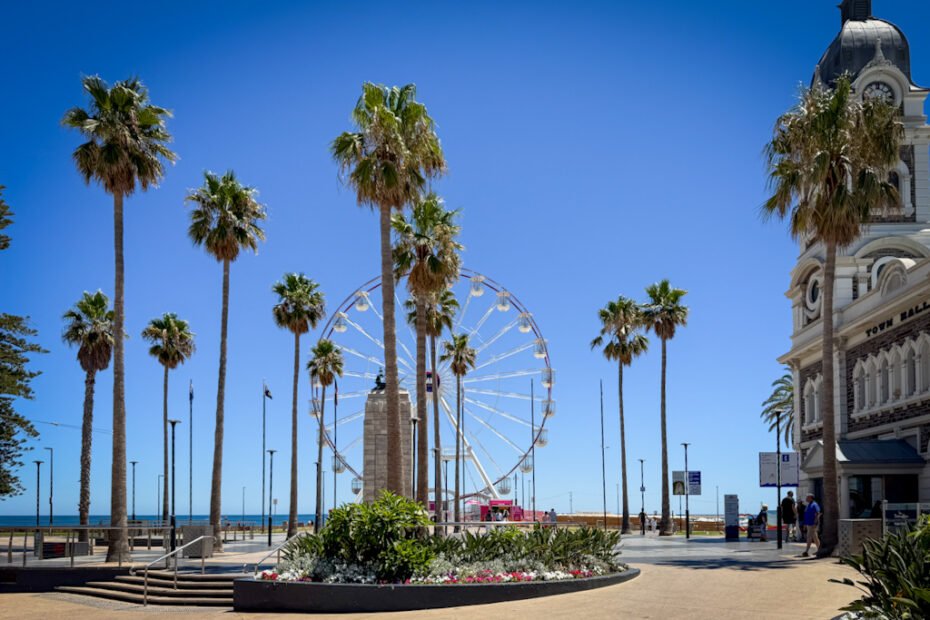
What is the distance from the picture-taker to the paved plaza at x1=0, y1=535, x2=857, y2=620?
17891 mm

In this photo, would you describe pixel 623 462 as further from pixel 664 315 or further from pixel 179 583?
pixel 179 583

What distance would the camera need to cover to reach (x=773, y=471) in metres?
44.6

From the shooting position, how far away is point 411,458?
52.4 m

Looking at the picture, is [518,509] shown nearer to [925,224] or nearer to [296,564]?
[925,224]

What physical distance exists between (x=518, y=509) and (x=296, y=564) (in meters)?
56.6

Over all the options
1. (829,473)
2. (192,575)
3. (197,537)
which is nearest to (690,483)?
(829,473)

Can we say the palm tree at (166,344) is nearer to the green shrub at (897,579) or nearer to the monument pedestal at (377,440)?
the monument pedestal at (377,440)

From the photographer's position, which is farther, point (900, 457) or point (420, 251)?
point (900, 457)

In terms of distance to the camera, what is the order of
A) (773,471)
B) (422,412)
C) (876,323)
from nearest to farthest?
(422,412) < (876,323) < (773,471)

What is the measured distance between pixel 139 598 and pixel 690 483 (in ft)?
111

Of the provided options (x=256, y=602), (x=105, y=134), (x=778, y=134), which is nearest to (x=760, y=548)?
(x=778, y=134)

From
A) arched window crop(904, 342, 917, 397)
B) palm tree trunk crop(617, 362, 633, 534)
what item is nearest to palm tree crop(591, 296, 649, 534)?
palm tree trunk crop(617, 362, 633, 534)

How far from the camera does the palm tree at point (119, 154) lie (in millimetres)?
35094

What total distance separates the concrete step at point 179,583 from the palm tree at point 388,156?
22.7ft
